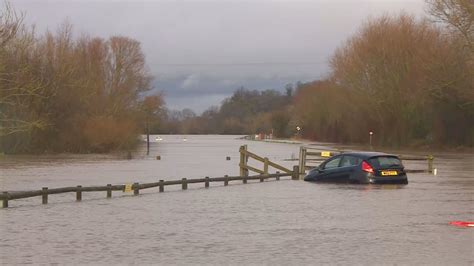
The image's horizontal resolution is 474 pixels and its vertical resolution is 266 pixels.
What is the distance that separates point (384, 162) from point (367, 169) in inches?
35.0

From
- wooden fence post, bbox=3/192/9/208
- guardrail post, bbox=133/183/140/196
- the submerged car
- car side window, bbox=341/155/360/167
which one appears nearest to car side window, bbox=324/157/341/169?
the submerged car

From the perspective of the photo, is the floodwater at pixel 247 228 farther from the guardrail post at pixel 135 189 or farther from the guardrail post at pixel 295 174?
the guardrail post at pixel 295 174

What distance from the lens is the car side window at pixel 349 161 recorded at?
83.7ft

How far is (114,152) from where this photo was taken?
78938mm

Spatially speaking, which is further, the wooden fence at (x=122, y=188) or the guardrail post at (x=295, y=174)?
the guardrail post at (x=295, y=174)

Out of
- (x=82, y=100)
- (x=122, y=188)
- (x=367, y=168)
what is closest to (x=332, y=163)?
(x=367, y=168)

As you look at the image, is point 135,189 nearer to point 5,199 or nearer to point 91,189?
point 91,189

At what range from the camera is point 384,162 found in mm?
25328

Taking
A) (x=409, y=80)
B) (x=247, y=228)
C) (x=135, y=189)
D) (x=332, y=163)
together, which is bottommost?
(x=247, y=228)

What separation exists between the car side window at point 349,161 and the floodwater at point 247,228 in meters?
2.09

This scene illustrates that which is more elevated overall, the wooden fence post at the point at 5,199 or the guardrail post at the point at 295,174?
the guardrail post at the point at 295,174

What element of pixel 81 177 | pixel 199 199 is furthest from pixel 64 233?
pixel 81 177

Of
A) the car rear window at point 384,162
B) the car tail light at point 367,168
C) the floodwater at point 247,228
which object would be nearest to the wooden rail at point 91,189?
the floodwater at point 247,228

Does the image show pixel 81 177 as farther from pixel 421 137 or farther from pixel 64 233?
pixel 421 137
